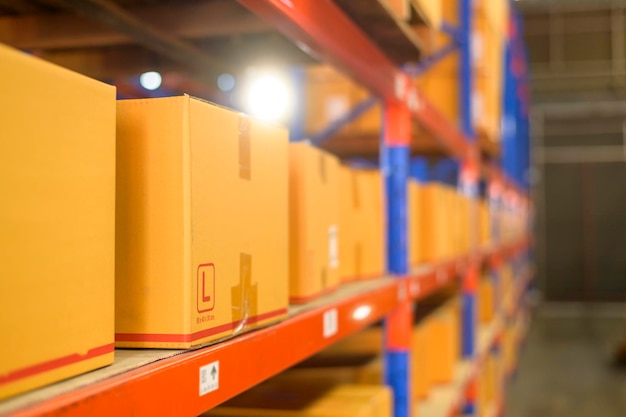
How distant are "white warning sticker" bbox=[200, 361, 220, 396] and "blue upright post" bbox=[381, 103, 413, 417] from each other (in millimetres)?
1521

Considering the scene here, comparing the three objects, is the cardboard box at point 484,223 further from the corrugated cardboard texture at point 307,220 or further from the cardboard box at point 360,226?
the corrugated cardboard texture at point 307,220

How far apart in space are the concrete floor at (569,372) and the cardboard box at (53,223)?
5.61 m

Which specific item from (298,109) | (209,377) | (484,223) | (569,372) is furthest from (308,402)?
(569,372)

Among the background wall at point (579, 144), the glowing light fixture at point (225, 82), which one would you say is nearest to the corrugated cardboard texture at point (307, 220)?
the glowing light fixture at point (225, 82)

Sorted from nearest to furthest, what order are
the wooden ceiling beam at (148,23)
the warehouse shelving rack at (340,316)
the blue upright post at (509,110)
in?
the warehouse shelving rack at (340,316) → the wooden ceiling beam at (148,23) → the blue upright post at (509,110)

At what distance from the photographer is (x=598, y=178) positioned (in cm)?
1366

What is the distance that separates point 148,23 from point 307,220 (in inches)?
31.7

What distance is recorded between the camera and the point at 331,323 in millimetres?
1799

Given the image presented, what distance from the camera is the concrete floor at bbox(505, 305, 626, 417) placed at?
625cm

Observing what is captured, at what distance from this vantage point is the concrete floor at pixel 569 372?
6246 millimetres

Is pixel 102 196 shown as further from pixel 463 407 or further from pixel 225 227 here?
pixel 463 407

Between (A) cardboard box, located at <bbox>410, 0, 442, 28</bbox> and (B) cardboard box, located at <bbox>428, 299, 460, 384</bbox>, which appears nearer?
(A) cardboard box, located at <bbox>410, 0, 442, 28</bbox>

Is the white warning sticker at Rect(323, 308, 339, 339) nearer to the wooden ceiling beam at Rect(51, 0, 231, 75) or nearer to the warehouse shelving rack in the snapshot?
the warehouse shelving rack

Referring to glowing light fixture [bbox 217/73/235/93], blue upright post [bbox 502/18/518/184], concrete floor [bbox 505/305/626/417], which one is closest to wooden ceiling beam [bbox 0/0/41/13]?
glowing light fixture [bbox 217/73/235/93]
